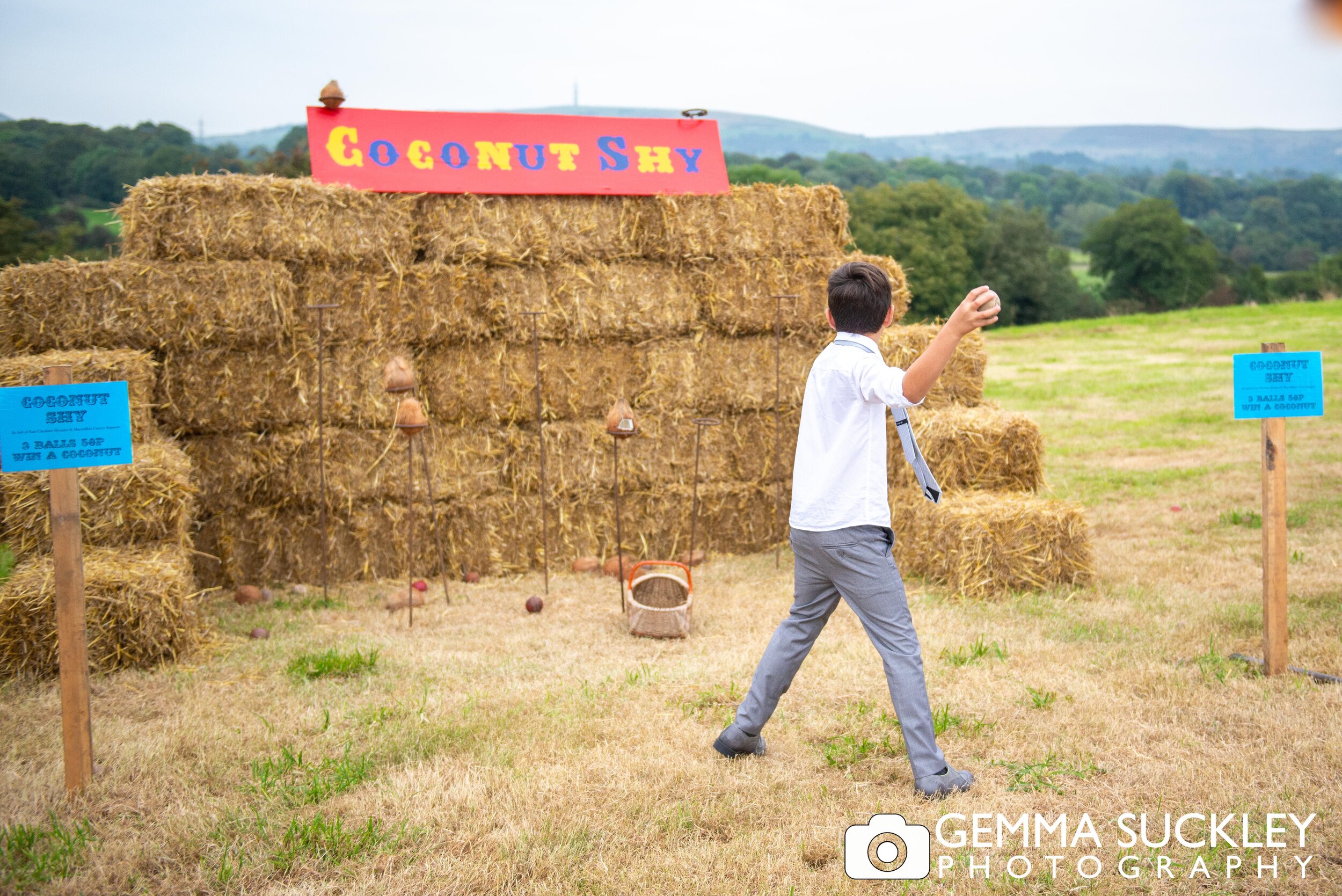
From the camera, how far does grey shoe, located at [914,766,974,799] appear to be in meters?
3.67

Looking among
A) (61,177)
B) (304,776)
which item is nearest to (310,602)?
(304,776)

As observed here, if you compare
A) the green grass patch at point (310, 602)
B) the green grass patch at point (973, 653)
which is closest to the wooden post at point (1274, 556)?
the green grass patch at point (973, 653)

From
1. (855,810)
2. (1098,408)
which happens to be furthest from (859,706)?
(1098,408)

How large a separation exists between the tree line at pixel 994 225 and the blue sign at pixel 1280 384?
69.3ft

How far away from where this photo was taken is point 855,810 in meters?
3.66

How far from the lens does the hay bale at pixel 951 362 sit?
744 centimetres

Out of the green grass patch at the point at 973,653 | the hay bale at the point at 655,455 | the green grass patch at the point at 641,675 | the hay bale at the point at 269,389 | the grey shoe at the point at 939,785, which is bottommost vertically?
the green grass patch at the point at 641,675

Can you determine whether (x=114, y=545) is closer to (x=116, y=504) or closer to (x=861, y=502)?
(x=116, y=504)

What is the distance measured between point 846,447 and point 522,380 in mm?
4374

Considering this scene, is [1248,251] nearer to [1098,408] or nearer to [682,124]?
[1098,408]

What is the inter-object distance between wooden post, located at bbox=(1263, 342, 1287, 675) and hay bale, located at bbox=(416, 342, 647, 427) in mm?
4433

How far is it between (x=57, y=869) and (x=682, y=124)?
6813 mm

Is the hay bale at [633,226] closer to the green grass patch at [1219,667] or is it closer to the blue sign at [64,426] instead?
the blue sign at [64,426]

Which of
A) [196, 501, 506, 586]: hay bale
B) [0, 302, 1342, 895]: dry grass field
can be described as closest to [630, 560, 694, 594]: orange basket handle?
[0, 302, 1342, 895]: dry grass field
